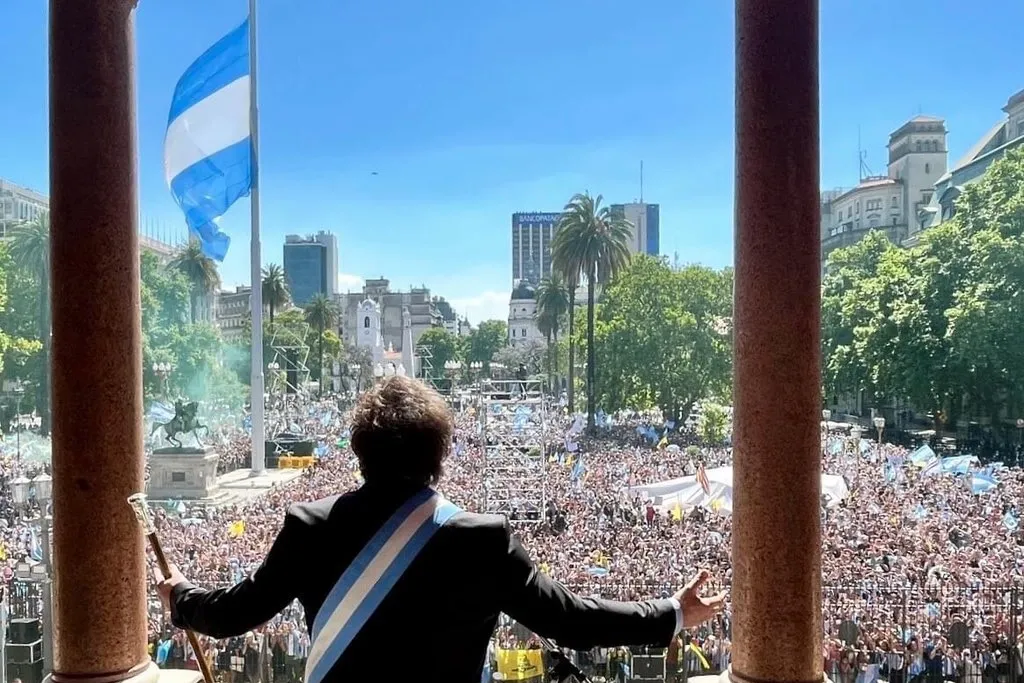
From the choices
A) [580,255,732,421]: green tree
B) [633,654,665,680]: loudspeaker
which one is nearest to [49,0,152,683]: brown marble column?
[633,654,665,680]: loudspeaker

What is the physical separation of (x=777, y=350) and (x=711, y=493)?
1369 cm

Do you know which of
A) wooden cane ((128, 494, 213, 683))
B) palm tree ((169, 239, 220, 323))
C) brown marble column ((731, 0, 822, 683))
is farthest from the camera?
palm tree ((169, 239, 220, 323))

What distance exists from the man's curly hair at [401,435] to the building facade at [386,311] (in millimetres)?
118617

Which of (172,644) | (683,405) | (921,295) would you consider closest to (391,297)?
(683,405)

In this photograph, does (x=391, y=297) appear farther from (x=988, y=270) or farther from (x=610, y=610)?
(x=610, y=610)

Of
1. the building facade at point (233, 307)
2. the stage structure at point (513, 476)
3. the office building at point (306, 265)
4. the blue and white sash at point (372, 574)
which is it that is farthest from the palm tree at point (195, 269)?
the office building at point (306, 265)

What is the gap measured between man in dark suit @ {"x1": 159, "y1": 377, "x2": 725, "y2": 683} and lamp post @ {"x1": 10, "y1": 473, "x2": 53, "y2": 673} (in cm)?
304

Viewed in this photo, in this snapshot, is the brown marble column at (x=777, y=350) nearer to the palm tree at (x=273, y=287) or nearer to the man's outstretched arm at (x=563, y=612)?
the man's outstretched arm at (x=563, y=612)

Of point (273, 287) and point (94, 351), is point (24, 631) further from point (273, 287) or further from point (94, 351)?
point (273, 287)

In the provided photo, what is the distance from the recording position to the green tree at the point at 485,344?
4919 inches

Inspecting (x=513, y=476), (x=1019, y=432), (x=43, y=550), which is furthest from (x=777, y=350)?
(x=1019, y=432)

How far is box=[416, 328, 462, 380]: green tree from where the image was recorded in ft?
394

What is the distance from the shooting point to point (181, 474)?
1070 inches

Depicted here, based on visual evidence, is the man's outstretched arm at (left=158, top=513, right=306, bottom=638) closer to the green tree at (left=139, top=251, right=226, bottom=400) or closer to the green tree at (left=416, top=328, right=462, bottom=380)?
the green tree at (left=139, top=251, right=226, bottom=400)
